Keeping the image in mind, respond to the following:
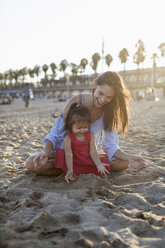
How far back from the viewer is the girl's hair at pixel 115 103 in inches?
108

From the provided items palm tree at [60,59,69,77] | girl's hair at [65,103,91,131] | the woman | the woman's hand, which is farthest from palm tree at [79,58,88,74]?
the woman's hand

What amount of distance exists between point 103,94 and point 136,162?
0.95m

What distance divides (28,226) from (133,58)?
2641 inches

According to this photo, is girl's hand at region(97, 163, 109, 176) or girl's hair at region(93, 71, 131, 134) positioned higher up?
girl's hair at region(93, 71, 131, 134)

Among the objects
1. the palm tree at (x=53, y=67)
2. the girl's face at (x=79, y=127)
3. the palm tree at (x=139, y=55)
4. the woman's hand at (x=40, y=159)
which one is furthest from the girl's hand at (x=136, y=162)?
the palm tree at (x=53, y=67)

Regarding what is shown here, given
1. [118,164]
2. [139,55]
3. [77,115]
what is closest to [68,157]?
[77,115]

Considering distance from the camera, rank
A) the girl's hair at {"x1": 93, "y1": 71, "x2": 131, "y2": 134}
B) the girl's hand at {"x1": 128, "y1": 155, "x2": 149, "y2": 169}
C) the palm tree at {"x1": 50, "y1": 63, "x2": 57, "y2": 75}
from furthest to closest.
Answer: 1. the palm tree at {"x1": 50, "y1": 63, "x2": 57, "y2": 75}
2. the girl's hand at {"x1": 128, "y1": 155, "x2": 149, "y2": 169}
3. the girl's hair at {"x1": 93, "y1": 71, "x2": 131, "y2": 134}

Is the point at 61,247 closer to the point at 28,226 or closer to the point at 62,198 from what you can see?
the point at 28,226

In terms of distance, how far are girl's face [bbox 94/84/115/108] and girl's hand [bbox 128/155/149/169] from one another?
76cm

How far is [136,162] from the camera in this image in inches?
117

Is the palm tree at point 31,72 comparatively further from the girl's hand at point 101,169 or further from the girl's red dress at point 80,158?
the girl's hand at point 101,169

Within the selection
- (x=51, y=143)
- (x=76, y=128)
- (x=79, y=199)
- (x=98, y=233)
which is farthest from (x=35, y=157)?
(x=98, y=233)

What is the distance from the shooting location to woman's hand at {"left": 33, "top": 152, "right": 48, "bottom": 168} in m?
2.63

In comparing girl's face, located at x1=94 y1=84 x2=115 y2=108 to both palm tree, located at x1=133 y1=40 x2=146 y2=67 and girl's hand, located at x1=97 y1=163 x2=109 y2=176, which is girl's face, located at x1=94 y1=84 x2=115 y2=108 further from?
palm tree, located at x1=133 y1=40 x2=146 y2=67
